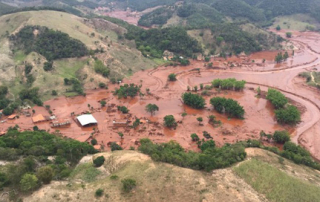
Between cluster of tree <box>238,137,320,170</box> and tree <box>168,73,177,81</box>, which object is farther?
tree <box>168,73,177,81</box>

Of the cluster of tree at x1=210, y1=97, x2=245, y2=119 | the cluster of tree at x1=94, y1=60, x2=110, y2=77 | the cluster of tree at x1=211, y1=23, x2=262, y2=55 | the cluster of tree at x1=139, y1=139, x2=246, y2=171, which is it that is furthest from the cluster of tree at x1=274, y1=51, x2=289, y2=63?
the cluster of tree at x1=139, y1=139, x2=246, y2=171

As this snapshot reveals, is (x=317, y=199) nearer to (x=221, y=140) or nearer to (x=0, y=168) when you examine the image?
(x=221, y=140)

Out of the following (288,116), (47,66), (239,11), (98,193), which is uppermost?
(239,11)

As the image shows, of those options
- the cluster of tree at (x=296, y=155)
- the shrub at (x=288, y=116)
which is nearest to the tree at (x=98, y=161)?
the cluster of tree at (x=296, y=155)

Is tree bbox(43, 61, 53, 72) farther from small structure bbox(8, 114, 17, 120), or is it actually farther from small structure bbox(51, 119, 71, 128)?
small structure bbox(51, 119, 71, 128)

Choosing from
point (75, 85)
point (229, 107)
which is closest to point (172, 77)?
point (229, 107)

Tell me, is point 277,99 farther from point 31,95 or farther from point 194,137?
point 31,95
